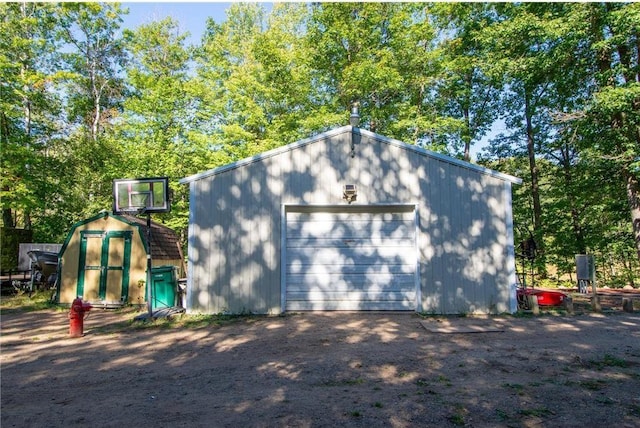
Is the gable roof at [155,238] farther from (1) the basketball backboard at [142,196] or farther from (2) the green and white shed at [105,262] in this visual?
(1) the basketball backboard at [142,196]

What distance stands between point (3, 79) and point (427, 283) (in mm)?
17656

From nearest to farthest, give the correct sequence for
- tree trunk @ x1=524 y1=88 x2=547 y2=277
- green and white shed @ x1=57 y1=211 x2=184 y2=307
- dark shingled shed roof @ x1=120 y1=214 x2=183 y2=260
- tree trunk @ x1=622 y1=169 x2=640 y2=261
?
green and white shed @ x1=57 y1=211 x2=184 y2=307, dark shingled shed roof @ x1=120 y1=214 x2=183 y2=260, tree trunk @ x1=622 y1=169 x2=640 y2=261, tree trunk @ x1=524 y1=88 x2=547 y2=277

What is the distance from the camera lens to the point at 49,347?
5.72 m

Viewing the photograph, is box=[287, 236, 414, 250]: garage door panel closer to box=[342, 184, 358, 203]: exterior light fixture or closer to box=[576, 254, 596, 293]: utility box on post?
box=[342, 184, 358, 203]: exterior light fixture

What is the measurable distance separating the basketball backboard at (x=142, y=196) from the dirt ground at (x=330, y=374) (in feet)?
7.37

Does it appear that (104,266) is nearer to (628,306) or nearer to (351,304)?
(351,304)

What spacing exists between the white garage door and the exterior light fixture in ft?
0.86

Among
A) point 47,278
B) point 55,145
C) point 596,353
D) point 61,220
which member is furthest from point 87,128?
point 596,353

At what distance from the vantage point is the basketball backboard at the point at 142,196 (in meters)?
7.47

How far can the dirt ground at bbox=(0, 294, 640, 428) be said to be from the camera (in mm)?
3111

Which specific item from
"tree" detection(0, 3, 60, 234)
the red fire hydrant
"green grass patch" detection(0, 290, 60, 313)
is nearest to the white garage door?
the red fire hydrant

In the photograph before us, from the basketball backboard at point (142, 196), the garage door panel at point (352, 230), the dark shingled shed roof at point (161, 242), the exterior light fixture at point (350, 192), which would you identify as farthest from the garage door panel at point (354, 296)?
the dark shingled shed roof at point (161, 242)

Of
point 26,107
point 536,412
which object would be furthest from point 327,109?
point 536,412

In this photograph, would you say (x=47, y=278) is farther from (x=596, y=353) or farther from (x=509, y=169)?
(x=509, y=169)
